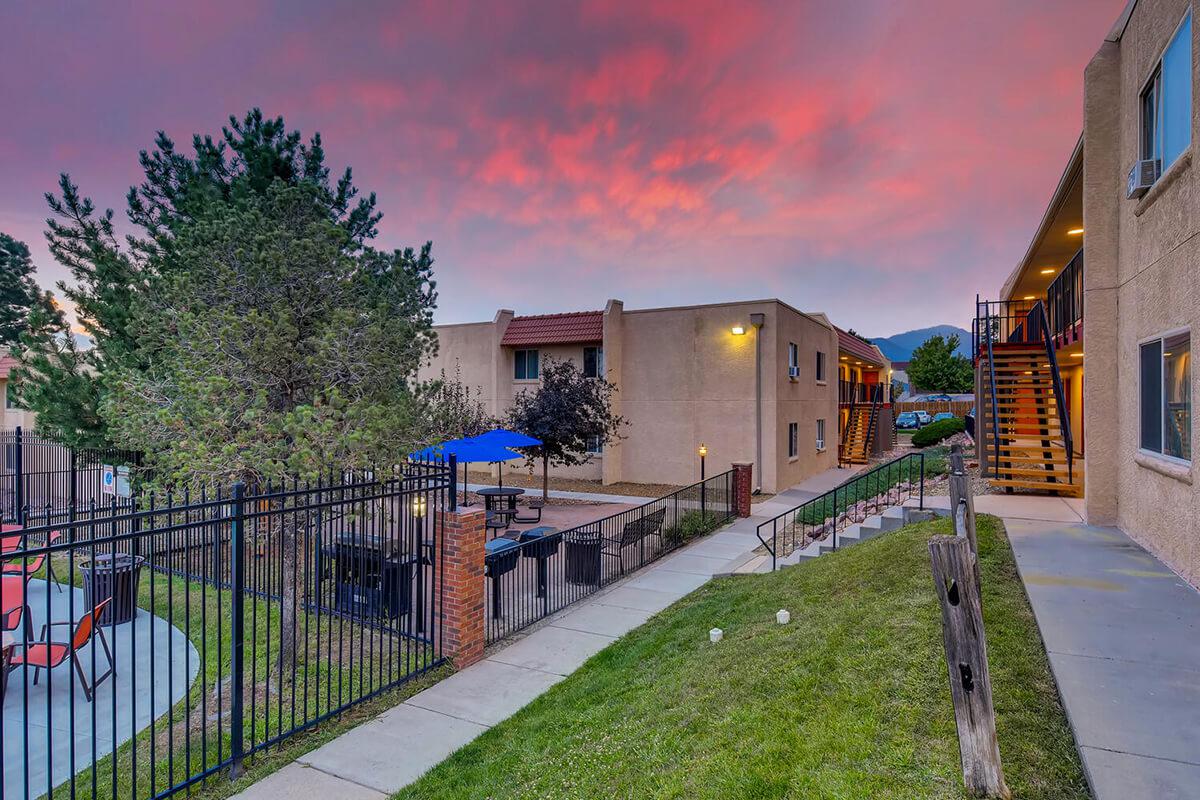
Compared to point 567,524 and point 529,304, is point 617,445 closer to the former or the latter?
point 567,524

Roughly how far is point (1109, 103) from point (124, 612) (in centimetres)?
1598

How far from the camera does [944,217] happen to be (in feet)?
65.8

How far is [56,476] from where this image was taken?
17.0m

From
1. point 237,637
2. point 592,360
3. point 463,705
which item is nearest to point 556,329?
point 592,360

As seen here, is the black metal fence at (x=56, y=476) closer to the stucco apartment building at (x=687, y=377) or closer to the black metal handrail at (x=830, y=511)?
the black metal handrail at (x=830, y=511)

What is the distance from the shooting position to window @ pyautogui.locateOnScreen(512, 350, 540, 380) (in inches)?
980

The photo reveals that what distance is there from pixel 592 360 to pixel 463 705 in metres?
18.5

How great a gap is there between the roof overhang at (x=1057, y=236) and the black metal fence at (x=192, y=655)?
468 inches

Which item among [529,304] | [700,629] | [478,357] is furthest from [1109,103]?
[529,304]

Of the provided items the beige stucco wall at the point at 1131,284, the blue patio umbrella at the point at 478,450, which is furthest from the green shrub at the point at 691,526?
the beige stucco wall at the point at 1131,284

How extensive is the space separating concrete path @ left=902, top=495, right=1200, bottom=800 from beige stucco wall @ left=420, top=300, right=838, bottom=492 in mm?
13085

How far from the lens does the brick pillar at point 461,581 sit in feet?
21.3

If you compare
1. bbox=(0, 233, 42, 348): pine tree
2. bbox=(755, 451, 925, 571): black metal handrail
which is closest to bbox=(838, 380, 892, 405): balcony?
bbox=(755, 451, 925, 571): black metal handrail

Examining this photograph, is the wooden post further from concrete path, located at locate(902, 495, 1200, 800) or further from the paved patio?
the paved patio
